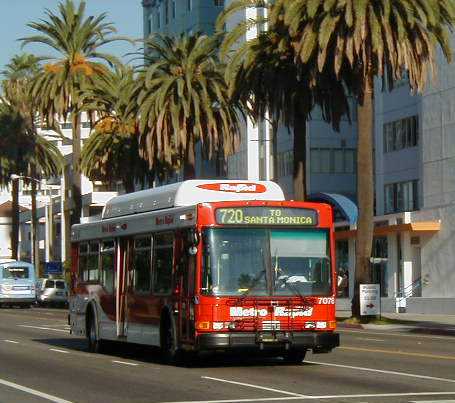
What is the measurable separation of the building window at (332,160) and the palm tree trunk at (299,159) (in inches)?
955

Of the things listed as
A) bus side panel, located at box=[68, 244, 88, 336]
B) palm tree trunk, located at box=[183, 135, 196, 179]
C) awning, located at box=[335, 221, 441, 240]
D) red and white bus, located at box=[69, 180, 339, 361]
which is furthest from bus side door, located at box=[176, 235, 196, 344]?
palm tree trunk, located at box=[183, 135, 196, 179]

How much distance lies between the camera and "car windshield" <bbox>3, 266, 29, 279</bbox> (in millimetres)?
74812

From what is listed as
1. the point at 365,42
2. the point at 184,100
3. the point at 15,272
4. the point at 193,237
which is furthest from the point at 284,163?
the point at 193,237

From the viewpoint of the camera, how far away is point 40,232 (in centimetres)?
13850

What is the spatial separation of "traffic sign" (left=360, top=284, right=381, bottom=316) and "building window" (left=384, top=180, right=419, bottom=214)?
17.6m

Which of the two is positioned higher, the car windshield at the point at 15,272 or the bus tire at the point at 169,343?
the car windshield at the point at 15,272

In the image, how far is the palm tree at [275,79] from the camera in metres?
47.6

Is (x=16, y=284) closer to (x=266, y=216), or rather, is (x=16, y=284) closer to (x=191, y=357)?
(x=191, y=357)

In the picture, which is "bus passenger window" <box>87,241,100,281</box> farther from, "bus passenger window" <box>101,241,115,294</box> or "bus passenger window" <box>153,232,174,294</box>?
"bus passenger window" <box>153,232,174,294</box>

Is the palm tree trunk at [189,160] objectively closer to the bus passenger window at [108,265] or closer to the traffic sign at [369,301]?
the traffic sign at [369,301]

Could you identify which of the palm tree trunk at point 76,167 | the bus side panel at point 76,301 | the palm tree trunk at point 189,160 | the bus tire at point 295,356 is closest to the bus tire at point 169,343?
the bus tire at point 295,356

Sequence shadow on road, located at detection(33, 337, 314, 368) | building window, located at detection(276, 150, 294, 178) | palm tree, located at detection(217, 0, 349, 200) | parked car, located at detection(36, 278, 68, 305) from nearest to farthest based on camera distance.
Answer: shadow on road, located at detection(33, 337, 314, 368) < palm tree, located at detection(217, 0, 349, 200) < parked car, located at detection(36, 278, 68, 305) < building window, located at detection(276, 150, 294, 178)

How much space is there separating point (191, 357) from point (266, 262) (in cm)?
287

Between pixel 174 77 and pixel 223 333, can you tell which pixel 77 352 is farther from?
pixel 174 77
